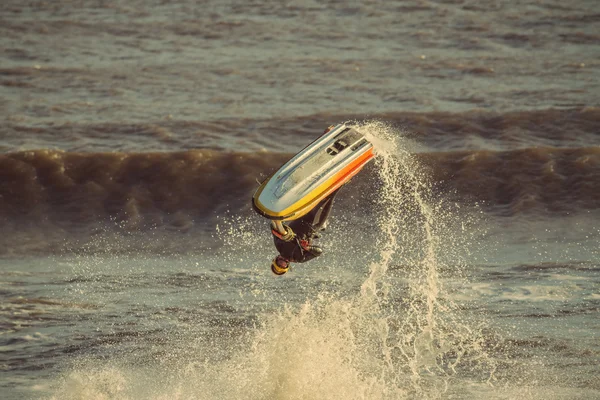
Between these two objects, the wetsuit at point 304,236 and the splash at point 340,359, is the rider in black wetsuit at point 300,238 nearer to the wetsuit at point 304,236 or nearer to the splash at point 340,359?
the wetsuit at point 304,236

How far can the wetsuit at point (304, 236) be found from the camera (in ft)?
31.7

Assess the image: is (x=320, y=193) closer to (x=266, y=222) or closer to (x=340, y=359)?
(x=340, y=359)

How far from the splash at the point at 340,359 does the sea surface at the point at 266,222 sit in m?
0.03

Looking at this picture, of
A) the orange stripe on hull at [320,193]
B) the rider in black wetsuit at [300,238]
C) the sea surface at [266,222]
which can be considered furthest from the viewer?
the sea surface at [266,222]

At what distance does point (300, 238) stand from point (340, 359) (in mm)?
1323

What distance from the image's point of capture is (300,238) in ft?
32.1

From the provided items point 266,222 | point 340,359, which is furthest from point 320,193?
point 266,222

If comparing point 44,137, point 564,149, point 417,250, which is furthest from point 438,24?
point 417,250

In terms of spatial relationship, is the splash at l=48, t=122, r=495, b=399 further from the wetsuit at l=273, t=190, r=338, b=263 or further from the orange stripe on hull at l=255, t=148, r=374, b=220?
the wetsuit at l=273, t=190, r=338, b=263

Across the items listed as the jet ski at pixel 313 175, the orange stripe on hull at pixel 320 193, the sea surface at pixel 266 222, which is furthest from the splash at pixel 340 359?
the orange stripe on hull at pixel 320 193

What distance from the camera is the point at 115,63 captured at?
77.9 feet

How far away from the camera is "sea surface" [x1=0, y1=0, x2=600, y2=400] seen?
33.8 feet

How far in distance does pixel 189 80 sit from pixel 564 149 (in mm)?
9057

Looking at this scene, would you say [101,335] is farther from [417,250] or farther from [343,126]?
[417,250]
